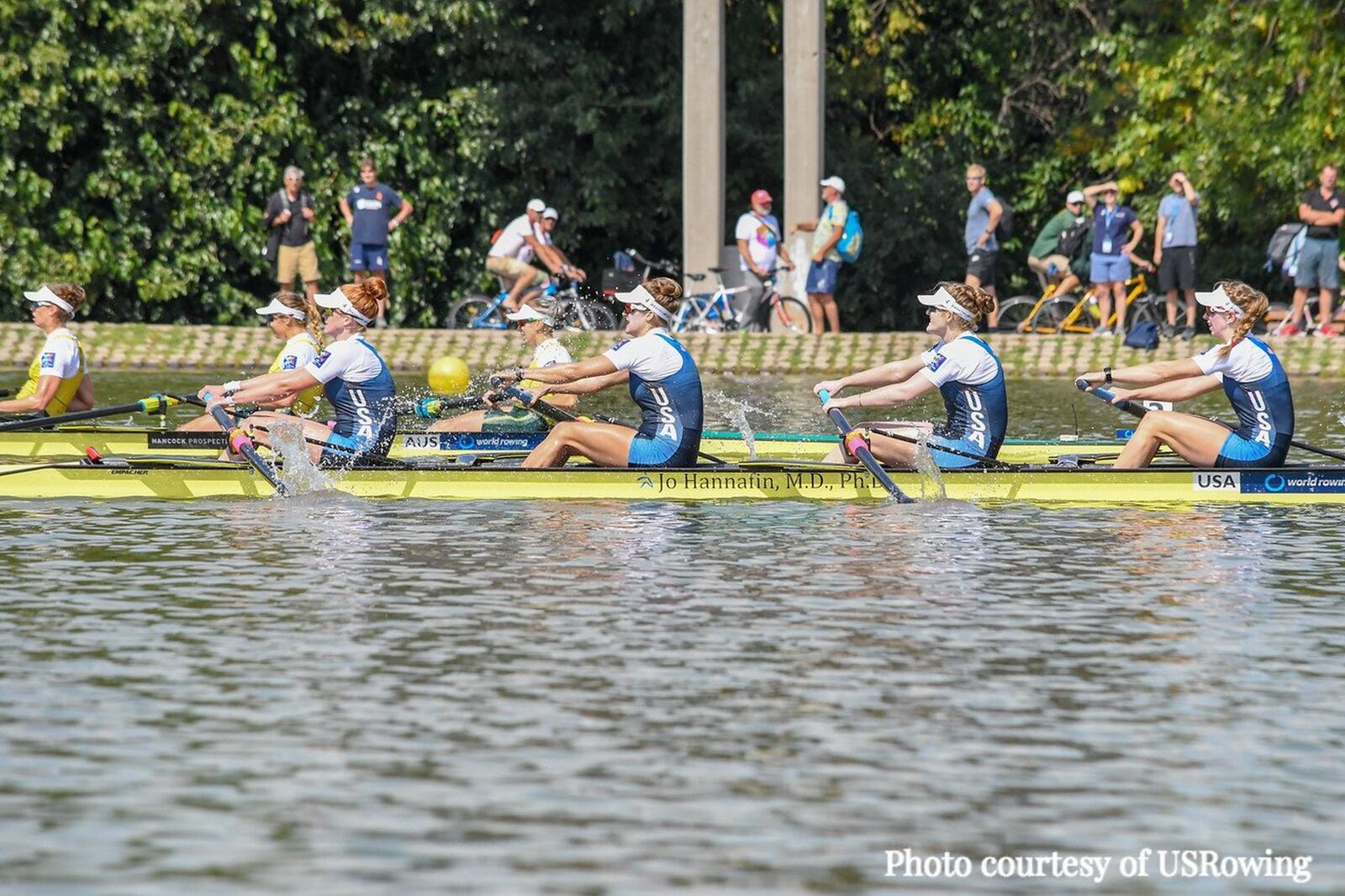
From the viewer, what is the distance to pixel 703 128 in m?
28.2

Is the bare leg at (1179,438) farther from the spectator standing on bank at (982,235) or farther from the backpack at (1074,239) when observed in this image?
the backpack at (1074,239)

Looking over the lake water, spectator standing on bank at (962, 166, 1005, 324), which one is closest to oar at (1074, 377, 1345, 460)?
the lake water

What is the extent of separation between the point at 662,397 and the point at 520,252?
42.4 feet

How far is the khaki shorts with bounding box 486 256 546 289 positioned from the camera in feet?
91.6

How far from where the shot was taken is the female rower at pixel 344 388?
15406 mm

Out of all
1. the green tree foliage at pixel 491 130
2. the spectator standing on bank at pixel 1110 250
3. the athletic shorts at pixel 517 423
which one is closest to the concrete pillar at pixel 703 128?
the green tree foliage at pixel 491 130

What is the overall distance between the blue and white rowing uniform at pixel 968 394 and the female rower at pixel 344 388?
3.32m

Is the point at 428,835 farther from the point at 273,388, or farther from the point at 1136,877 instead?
the point at 273,388

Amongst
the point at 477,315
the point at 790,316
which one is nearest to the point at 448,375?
the point at 790,316

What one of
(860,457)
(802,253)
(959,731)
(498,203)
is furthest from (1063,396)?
(959,731)

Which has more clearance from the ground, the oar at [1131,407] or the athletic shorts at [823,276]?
the athletic shorts at [823,276]

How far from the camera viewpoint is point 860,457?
1523 cm

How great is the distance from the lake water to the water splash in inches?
27.7

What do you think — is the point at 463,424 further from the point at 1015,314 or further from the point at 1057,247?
the point at 1057,247
